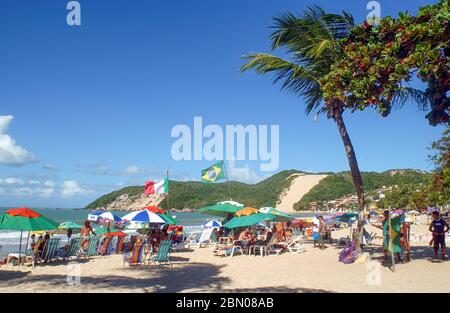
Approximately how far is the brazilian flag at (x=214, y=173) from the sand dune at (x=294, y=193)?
445 ft

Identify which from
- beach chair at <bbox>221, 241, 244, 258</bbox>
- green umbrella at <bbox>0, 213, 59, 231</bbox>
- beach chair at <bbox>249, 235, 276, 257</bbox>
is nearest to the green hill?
beach chair at <bbox>221, 241, 244, 258</bbox>

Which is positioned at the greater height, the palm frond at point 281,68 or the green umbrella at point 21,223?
the palm frond at point 281,68

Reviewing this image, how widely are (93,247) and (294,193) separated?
6722 inches

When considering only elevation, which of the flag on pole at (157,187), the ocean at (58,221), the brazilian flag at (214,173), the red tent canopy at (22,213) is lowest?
the ocean at (58,221)

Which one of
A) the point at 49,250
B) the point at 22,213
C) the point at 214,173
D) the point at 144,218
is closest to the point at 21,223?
the point at 22,213

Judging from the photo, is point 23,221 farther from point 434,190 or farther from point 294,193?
point 294,193

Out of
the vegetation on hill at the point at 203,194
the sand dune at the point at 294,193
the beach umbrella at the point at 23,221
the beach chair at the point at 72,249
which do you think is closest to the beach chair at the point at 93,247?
the beach chair at the point at 72,249

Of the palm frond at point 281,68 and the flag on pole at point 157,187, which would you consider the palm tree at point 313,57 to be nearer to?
the palm frond at point 281,68

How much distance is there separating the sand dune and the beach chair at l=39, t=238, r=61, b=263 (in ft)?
479

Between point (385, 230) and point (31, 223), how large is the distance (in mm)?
9512

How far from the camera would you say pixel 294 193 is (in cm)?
17988

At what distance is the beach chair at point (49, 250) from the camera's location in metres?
11.6
